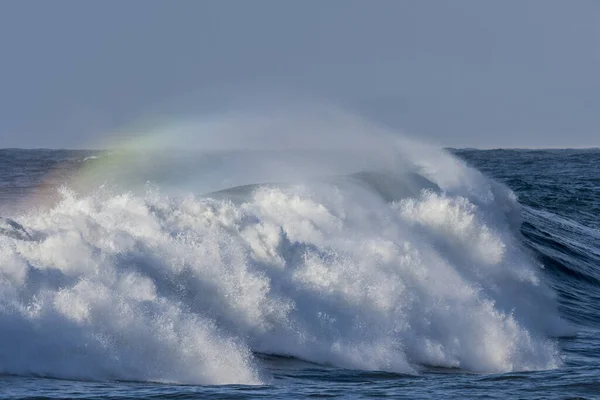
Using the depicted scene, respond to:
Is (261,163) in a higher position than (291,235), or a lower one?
higher

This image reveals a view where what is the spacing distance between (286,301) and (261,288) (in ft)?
1.33

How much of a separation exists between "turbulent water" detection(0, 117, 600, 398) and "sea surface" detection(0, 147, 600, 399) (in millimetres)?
27

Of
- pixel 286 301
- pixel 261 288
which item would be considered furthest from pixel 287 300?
pixel 261 288

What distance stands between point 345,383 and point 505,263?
7.74m

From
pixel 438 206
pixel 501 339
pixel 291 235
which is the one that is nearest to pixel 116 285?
pixel 291 235

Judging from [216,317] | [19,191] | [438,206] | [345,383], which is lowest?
[345,383]

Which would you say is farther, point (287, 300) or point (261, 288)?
point (287, 300)

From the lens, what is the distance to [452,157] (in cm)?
2647

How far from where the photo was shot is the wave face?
11891 millimetres

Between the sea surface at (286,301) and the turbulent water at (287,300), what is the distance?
0.03 m

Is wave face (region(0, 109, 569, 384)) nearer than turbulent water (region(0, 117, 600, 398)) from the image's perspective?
No

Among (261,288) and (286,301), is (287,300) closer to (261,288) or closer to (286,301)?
(286,301)

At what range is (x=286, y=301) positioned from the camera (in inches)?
559

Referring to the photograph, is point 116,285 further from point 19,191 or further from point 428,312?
point 19,191
